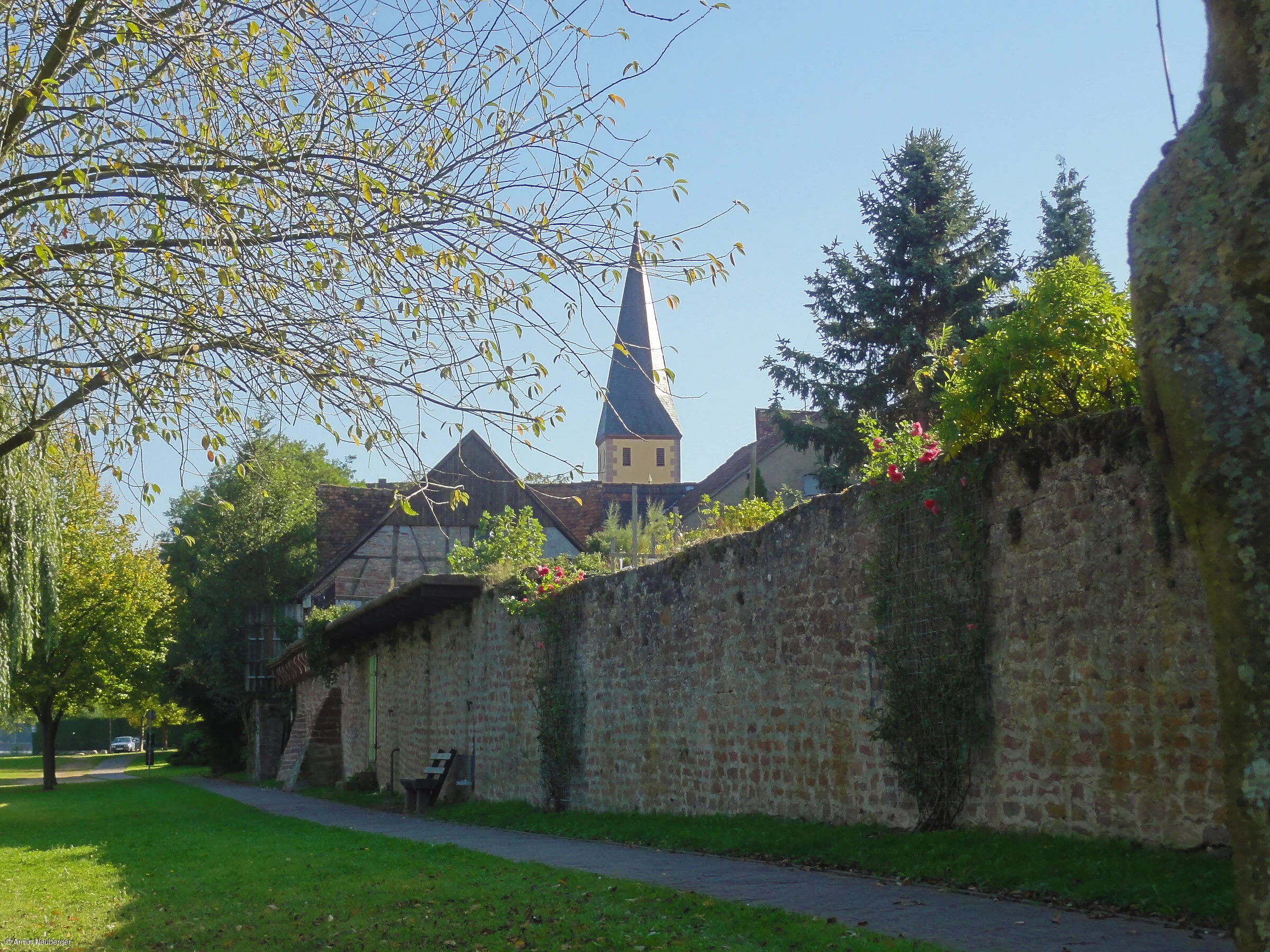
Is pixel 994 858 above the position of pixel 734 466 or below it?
below

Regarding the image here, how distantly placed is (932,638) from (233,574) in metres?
32.3

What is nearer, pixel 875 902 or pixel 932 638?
pixel 875 902

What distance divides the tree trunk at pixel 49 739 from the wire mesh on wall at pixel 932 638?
2720cm

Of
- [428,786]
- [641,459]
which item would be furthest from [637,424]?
[428,786]

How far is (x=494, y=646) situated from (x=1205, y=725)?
10999mm

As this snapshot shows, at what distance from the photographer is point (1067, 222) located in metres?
26.7

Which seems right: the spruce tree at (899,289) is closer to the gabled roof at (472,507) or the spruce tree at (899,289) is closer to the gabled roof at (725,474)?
the gabled roof at (472,507)

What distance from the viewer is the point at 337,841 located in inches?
445

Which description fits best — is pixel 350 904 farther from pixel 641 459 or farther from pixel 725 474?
pixel 641 459

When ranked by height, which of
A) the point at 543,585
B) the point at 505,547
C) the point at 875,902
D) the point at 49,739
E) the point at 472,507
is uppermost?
the point at 472,507

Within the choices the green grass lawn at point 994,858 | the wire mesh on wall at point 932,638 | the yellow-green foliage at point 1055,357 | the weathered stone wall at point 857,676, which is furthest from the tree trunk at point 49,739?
the yellow-green foliage at point 1055,357

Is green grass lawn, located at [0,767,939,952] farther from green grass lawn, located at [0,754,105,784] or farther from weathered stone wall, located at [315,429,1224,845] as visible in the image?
green grass lawn, located at [0,754,105,784]

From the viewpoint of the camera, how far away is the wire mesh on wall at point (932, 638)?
775cm

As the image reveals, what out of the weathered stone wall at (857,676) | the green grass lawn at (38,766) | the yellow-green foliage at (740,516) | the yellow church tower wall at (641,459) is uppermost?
the yellow church tower wall at (641,459)
